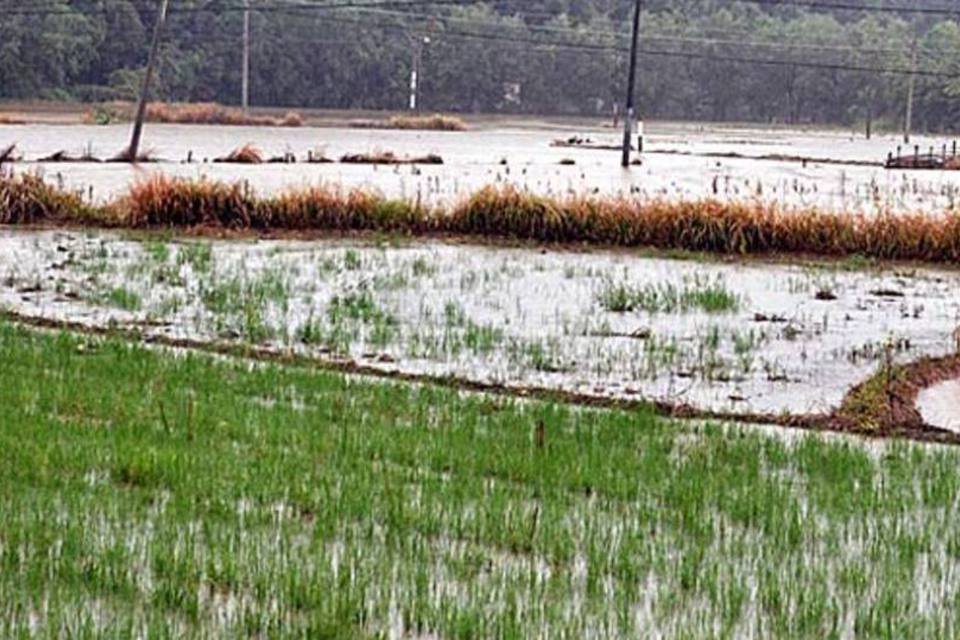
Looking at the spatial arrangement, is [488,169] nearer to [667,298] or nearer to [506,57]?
[667,298]

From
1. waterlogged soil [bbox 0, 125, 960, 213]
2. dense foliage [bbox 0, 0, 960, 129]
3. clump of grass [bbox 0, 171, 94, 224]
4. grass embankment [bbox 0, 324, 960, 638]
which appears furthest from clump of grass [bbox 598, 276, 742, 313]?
dense foliage [bbox 0, 0, 960, 129]

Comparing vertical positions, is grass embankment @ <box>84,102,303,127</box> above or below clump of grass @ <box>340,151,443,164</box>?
below

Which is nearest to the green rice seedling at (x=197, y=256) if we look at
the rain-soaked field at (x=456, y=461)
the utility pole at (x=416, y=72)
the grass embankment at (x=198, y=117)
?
the rain-soaked field at (x=456, y=461)

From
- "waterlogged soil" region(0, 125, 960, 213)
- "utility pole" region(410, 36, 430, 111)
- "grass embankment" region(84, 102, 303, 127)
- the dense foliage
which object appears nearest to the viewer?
"waterlogged soil" region(0, 125, 960, 213)

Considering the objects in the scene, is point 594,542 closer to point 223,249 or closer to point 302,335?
point 302,335

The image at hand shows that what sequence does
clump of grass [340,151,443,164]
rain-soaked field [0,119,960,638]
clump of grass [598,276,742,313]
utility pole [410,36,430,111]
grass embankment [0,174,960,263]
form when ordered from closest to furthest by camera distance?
rain-soaked field [0,119,960,638] → clump of grass [598,276,742,313] → grass embankment [0,174,960,263] → clump of grass [340,151,443,164] → utility pole [410,36,430,111]

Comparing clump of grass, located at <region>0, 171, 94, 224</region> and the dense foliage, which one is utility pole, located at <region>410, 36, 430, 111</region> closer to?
the dense foliage

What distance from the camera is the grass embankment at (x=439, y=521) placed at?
5090 millimetres

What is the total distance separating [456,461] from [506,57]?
99.7 m

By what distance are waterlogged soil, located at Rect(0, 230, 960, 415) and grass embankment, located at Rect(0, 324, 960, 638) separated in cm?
188

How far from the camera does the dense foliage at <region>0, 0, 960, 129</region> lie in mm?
83062

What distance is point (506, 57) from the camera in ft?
345

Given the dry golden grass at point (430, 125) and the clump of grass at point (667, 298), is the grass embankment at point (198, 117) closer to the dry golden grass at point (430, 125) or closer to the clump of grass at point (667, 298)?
the dry golden grass at point (430, 125)

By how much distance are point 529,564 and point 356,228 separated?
16.0 m
